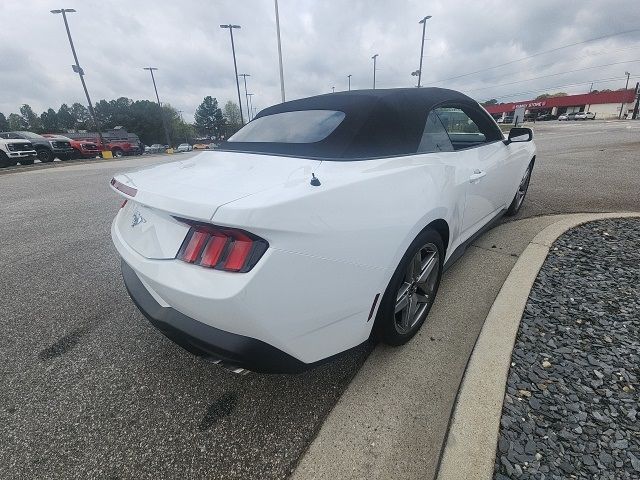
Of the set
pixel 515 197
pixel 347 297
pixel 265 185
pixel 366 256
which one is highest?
pixel 265 185

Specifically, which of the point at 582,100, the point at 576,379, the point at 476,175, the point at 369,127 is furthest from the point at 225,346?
the point at 582,100

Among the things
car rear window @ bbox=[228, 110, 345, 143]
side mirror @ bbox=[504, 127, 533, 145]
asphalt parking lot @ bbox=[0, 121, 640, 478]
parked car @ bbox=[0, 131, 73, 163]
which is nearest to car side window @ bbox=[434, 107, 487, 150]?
side mirror @ bbox=[504, 127, 533, 145]

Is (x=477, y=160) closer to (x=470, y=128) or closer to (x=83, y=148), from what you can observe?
(x=470, y=128)

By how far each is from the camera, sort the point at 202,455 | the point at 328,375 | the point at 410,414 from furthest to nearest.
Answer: the point at 328,375 → the point at 410,414 → the point at 202,455

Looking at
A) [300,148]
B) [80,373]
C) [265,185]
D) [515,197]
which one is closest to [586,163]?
[515,197]

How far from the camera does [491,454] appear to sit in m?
1.34

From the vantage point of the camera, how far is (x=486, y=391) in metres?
1.62

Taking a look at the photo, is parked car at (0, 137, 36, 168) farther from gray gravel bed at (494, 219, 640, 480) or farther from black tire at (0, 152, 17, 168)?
gray gravel bed at (494, 219, 640, 480)

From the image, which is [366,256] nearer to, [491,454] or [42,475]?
[491,454]

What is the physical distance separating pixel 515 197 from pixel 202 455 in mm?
4028

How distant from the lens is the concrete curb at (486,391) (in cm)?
132

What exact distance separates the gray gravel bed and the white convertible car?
0.65 metres

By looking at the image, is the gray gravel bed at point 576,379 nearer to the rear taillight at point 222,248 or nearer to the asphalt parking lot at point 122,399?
the asphalt parking lot at point 122,399

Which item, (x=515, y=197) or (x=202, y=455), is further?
(x=515, y=197)
